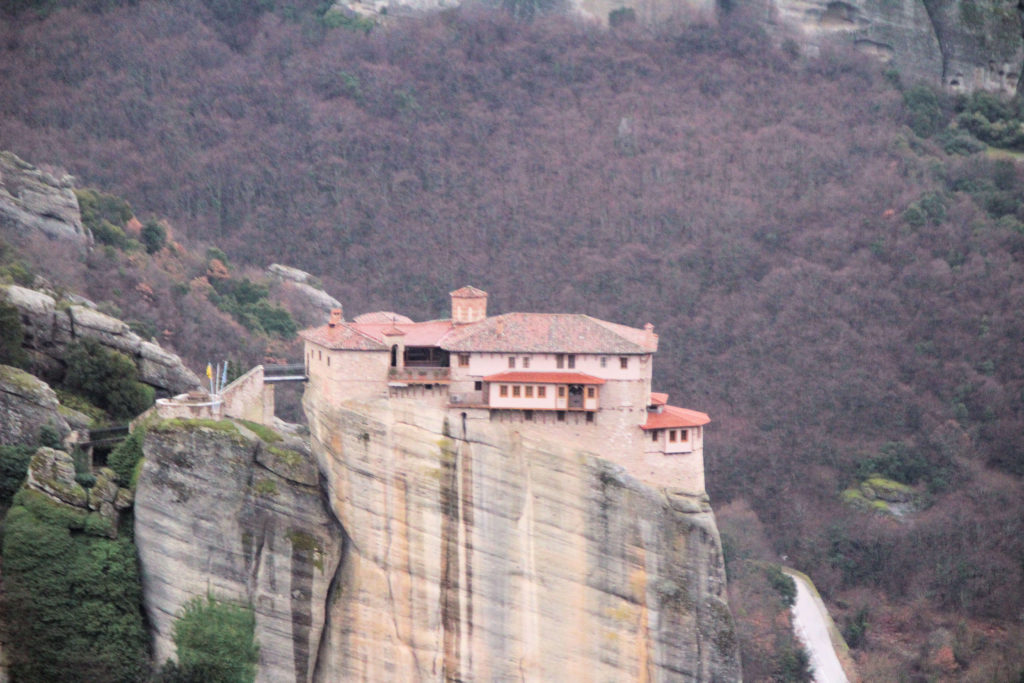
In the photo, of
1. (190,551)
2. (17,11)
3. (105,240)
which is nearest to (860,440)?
(105,240)

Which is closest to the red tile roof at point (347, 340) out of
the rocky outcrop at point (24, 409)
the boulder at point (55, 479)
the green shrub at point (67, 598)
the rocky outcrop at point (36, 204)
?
the boulder at point (55, 479)

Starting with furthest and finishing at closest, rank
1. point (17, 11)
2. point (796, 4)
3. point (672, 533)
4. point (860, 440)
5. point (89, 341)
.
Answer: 1. point (796, 4)
2. point (17, 11)
3. point (860, 440)
4. point (89, 341)
5. point (672, 533)

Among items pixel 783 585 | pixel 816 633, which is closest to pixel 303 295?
pixel 783 585

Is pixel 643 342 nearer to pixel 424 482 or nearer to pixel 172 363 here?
pixel 424 482

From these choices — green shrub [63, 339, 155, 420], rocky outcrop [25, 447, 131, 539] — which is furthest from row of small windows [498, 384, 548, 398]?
green shrub [63, 339, 155, 420]

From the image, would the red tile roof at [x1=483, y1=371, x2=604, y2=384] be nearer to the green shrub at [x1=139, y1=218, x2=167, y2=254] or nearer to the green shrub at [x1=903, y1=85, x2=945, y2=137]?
the green shrub at [x1=139, y1=218, x2=167, y2=254]

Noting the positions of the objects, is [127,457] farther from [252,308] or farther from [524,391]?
[252,308]
